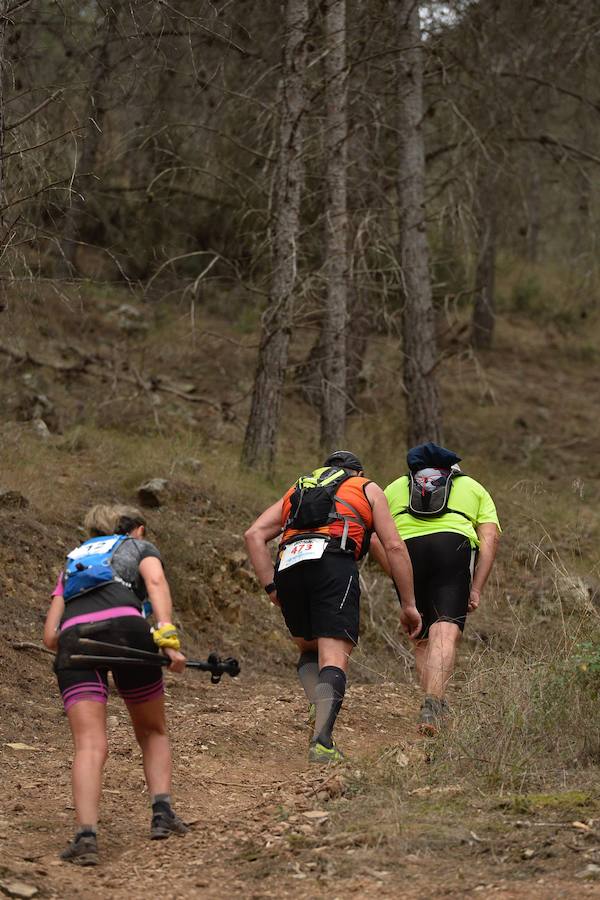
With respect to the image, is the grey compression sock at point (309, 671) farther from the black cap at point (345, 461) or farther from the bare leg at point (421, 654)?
the black cap at point (345, 461)

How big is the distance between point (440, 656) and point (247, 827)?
5.81 ft

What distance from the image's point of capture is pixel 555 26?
47.5 ft

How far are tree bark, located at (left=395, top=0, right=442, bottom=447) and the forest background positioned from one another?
1.3 inches

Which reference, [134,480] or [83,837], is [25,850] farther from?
[134,480]

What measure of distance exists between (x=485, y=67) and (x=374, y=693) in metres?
8.77

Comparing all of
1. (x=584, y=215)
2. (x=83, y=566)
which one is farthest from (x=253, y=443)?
(x=83, y=566)

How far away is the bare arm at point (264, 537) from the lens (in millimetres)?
6266

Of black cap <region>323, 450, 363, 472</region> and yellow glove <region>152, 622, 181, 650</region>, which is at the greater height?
black cap <region>323, 450, 363, 472</region>

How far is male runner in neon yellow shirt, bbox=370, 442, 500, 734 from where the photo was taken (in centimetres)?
650

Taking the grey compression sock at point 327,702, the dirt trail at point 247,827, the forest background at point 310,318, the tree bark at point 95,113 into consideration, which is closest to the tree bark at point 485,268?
the forest background at point 310,318

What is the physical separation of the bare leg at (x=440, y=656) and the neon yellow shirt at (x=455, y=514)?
52cm

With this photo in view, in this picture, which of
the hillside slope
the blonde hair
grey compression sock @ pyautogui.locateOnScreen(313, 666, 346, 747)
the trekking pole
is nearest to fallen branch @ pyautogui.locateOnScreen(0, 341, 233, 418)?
the hillside slope

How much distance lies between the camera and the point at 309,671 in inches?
241

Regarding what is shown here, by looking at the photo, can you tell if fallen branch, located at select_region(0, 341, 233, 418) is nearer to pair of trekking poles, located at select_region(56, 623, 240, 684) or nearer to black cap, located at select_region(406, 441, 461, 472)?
black cap, located at select_region(406, 441, 461, 472)
